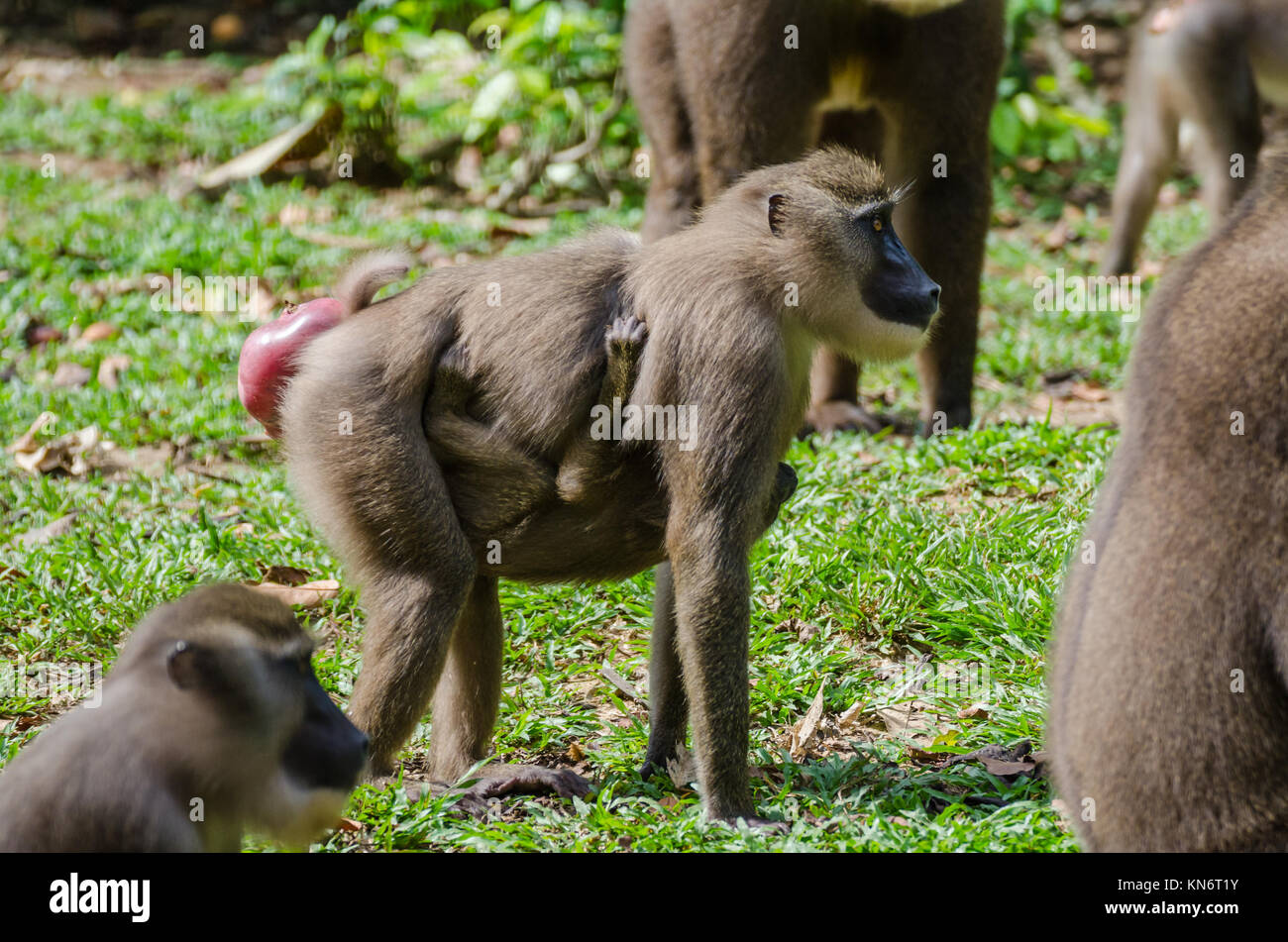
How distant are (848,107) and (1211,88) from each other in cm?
319

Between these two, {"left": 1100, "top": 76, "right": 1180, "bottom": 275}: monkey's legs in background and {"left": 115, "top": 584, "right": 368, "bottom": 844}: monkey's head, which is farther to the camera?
{"left": 1100, "top": 76, "right": 1180, "bottom": 275}: monkey's legs in background

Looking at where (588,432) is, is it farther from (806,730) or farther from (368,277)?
(806,730)

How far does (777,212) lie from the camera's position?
12.8 feet

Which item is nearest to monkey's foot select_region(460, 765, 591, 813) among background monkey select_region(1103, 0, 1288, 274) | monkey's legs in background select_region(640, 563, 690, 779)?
monkey's legs in background select_region(640, 563, 690, 779)

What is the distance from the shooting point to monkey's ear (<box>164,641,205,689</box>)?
291 centimetres

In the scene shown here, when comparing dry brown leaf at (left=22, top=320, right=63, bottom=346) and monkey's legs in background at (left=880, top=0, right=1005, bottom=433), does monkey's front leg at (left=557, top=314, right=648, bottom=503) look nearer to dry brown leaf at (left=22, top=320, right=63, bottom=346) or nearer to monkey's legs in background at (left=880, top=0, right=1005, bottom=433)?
monkey's legs in background at (left=880, top=0, right=1005, bottom=433)

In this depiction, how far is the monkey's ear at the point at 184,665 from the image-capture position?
291cm

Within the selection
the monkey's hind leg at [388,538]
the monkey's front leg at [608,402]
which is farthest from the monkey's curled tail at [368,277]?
the monkey's front leg at [608,402]

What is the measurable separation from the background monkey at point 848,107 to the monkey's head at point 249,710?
10.9 feet

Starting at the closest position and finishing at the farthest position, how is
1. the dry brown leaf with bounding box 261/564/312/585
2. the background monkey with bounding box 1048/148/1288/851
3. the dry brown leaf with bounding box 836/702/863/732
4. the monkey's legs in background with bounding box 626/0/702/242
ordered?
the background monkey with bounding box 1048/148/1288/851 < the dry brown leaf with bounding box 836/702/863/732 < the dry brown leaf with bounding box 261/564/312/585 < the monkey's legs in background with bounding box 626/0/702/242

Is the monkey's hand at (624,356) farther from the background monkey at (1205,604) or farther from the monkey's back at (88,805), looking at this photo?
the monkey's back at (88,805)

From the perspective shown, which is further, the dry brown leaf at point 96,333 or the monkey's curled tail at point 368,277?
the dry brown leaf at point 96,333

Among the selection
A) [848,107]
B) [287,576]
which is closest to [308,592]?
[287,576]
